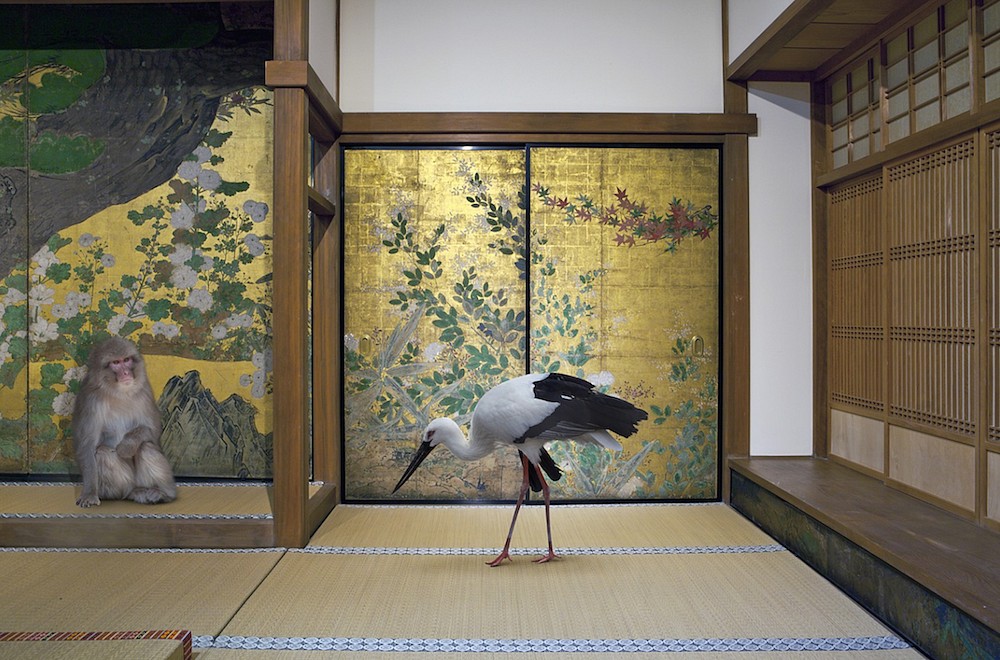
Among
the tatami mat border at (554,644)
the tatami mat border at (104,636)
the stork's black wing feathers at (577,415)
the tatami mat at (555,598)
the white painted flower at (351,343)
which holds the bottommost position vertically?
the tatami mat border at (554,644)

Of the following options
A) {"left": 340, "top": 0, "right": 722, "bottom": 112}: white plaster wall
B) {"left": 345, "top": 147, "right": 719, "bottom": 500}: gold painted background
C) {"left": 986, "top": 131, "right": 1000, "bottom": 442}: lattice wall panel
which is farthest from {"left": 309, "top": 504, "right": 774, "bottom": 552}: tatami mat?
{"left": 340, "top": 0, "right": 722, "bottom": 112}: white plaster wall

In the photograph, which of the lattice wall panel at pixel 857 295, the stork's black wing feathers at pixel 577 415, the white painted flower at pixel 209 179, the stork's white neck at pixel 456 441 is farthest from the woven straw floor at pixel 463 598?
the white painted flower at pixel 209 179

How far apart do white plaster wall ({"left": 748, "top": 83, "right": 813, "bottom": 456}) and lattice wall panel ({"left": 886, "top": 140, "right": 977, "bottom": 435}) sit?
0.71 m

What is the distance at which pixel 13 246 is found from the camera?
13.3 ft

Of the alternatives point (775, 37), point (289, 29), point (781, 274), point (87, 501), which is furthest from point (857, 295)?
point (87, 501)

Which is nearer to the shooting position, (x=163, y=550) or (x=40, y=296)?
(x=163, y=550)

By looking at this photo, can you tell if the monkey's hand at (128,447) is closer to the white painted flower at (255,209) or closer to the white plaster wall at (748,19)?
the white painted flower at (255,209)

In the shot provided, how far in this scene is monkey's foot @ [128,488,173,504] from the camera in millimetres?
3537

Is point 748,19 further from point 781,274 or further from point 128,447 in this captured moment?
point 128,447

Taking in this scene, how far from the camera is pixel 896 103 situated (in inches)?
133

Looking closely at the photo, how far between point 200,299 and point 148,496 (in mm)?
1051

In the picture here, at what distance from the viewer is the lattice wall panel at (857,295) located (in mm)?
3545

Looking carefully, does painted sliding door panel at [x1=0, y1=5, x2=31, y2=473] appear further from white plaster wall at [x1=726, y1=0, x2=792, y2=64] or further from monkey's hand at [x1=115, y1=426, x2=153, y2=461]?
white plaster wall at [x1=726, y1=0, x2=792, y2=64]

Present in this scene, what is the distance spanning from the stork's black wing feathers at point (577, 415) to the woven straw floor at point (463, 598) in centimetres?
54
